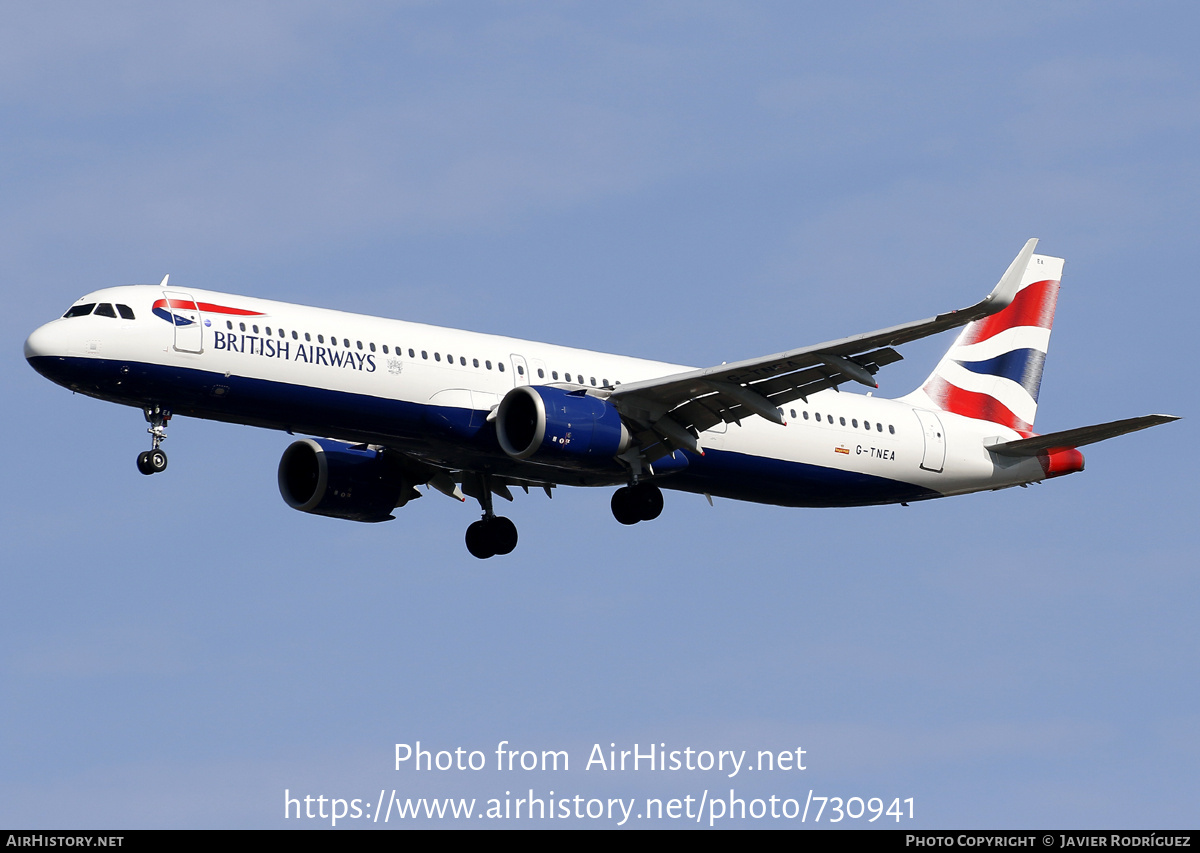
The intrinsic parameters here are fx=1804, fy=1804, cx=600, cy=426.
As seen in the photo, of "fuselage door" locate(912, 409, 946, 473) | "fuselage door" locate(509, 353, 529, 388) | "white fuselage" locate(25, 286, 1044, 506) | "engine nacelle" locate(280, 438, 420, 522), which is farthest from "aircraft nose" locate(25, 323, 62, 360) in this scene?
"fuselage door" locate(912, 409, 946, 473)

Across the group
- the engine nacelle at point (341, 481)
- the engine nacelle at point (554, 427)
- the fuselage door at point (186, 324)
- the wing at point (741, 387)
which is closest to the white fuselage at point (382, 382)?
the fuselage door at point (186, 324)

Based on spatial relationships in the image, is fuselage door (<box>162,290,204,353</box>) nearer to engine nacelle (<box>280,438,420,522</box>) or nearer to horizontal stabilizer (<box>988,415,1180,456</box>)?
engine nacelle (<box>280,438,420,522</box>)

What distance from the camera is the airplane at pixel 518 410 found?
37.8m

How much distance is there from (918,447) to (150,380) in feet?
64.8

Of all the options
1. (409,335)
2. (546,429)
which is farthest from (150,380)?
(546,429)

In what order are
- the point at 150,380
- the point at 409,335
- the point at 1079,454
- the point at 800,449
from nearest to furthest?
the point at 150,380 < the point at 409,335 < the point at 800,449 < the point at 1079,454

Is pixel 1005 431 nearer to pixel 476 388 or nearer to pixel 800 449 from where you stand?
pixel 800 449

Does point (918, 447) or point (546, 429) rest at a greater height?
point (918, 447)

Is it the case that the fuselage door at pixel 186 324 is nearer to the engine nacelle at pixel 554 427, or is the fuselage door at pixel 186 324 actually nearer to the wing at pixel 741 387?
the engine nacelle at pixel 554 427

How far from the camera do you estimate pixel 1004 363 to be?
4994cm

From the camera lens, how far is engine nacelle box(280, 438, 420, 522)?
4462cm

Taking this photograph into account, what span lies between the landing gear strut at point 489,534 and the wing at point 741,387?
20.9 ft

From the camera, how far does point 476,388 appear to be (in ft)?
133

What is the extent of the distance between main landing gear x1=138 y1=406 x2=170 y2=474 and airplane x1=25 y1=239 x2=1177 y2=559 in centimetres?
4
